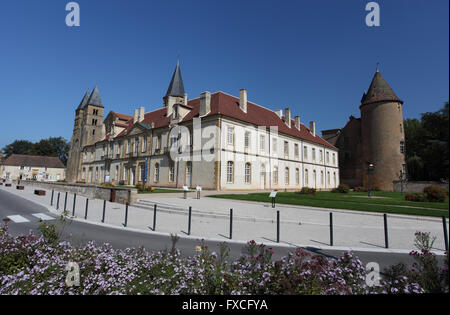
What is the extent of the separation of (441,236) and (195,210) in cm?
1059

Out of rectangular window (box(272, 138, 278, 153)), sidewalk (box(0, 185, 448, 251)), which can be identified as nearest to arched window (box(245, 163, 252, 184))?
rectangular window (box(272, 138, 278, 153))

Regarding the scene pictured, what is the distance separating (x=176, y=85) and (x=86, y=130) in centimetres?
2540

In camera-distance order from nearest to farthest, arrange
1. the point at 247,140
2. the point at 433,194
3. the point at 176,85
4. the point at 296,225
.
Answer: the point at 296,225 → the point at 433,194 → the point at 247,140 → the point at 176,85

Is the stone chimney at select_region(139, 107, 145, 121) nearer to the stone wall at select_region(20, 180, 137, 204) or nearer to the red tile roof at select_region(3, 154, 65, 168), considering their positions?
the stone wall at select_region(20, 180, 137, 204)

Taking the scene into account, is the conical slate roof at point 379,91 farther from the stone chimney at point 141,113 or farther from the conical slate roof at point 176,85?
the stone chimney at point 141,113

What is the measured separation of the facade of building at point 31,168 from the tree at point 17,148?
2343 cm

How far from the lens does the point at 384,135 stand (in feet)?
119

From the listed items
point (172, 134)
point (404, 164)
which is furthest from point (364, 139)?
point (172, 134)

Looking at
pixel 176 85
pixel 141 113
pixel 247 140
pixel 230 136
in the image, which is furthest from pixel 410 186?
pixel 141 113

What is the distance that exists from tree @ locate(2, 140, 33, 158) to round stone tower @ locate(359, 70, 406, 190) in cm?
11312

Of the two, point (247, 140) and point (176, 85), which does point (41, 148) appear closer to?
point (176, 85)

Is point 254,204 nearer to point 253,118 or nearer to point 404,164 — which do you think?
point 253,118

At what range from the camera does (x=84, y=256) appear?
14.6 ft

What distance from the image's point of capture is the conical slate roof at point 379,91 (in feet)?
121
